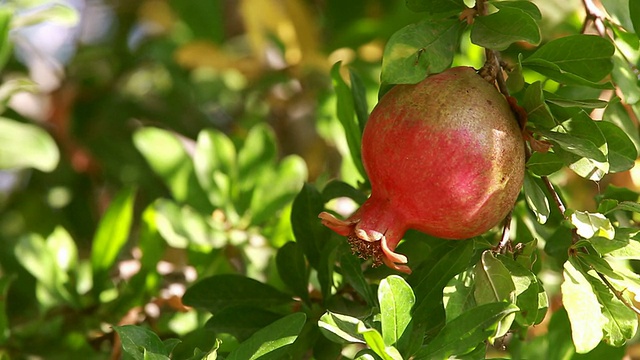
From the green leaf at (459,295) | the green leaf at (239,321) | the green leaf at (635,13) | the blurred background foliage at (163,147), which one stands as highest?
the green leaf at (635,13)

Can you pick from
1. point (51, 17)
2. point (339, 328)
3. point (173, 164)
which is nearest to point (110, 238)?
point (173, 164)

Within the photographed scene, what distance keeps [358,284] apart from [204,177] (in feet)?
1.41

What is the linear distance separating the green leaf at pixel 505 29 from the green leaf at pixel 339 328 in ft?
0.81

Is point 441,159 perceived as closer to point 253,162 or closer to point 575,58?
point 575,58

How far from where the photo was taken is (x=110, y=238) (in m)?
1.10

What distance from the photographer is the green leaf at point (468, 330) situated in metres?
0.60

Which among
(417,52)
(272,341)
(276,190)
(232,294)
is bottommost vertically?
(276,190)

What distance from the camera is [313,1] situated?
6.51 feet

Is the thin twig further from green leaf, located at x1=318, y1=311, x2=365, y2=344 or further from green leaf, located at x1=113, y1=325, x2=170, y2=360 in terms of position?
green leaf, located at x1=113, y1=325, x2=170, y2=360

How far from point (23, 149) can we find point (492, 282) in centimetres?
73


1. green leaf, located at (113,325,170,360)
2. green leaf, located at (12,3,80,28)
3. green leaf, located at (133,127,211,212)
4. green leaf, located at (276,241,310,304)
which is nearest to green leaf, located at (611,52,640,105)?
green leaf, located at (276,241,310,304)

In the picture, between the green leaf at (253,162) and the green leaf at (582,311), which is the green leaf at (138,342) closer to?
the green leaf at (582,311)

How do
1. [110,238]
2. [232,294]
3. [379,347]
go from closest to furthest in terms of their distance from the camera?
[379,347] → [232,294] → [110,238]

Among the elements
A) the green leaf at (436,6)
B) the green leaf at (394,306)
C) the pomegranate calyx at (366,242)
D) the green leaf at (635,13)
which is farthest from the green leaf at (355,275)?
the green leaf at (635,13)
